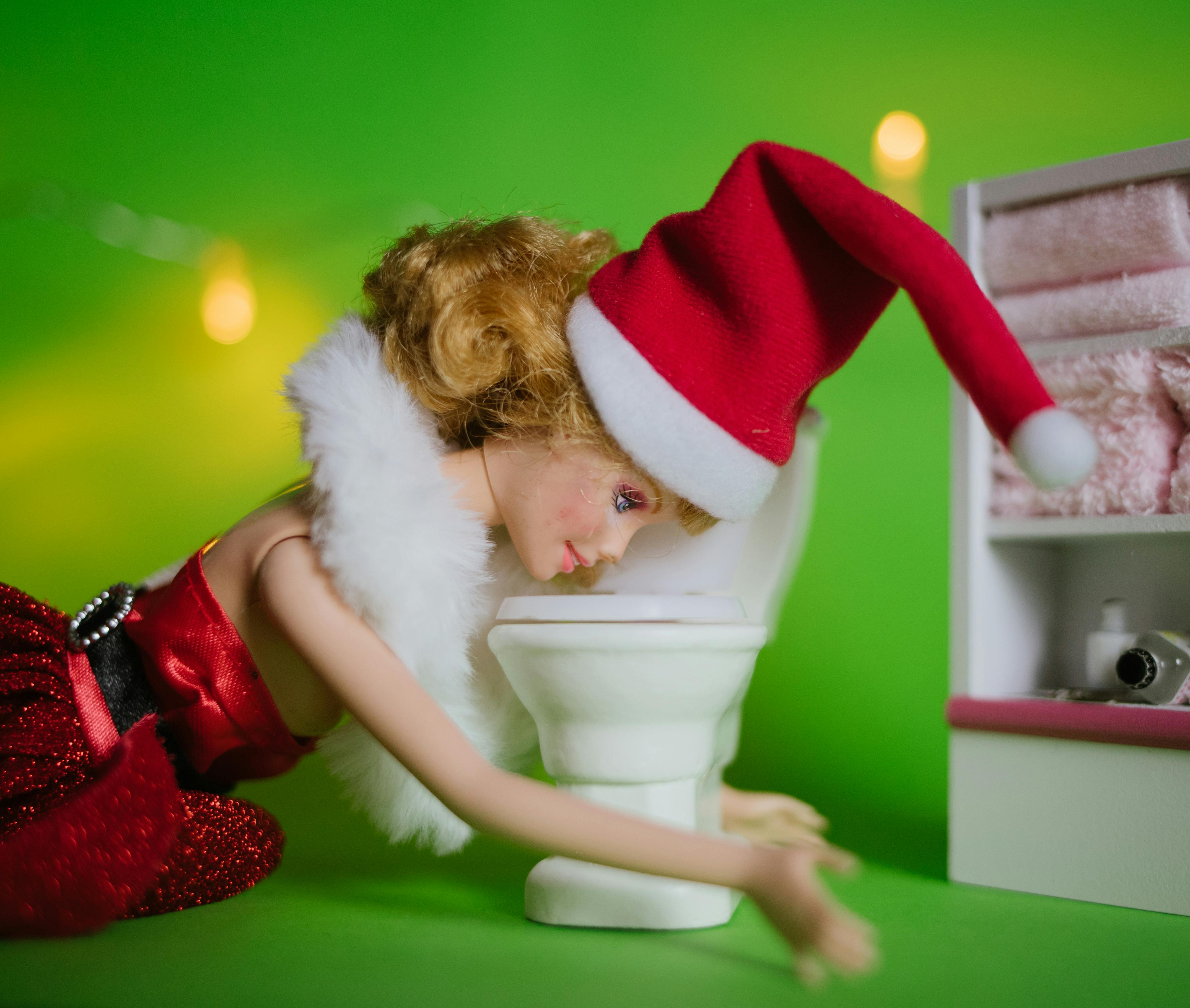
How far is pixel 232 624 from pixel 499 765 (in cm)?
31

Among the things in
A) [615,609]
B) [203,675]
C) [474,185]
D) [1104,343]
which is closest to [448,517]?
[615,609]

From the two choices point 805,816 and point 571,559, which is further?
point 805,816

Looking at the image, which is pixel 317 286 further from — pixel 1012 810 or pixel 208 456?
pixel 1012 810

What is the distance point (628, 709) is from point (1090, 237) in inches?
→ 27.2

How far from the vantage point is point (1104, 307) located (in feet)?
3.59

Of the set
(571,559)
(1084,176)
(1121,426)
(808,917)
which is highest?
(1084,176)

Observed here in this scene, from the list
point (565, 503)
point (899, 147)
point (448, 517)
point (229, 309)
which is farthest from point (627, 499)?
point (229, 309)

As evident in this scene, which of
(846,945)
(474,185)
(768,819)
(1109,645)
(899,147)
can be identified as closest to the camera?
(846,945)

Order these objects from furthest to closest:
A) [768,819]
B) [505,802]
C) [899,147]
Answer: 1. [899,147]
2. [768,819]
3. [505,802]

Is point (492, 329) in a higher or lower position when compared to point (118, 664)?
higher

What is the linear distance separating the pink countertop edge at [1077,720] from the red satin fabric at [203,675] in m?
0.73

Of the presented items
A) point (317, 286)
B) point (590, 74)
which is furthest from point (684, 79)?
point (317, 286)

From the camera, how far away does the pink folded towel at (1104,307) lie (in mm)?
1058

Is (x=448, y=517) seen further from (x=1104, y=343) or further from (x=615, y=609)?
(x=1104, y=343)
